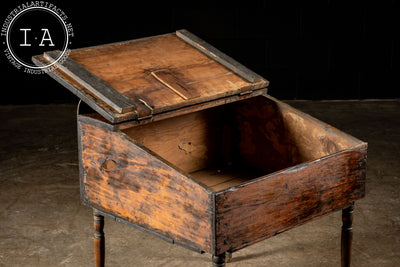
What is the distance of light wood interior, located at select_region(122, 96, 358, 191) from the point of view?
3.44 meters

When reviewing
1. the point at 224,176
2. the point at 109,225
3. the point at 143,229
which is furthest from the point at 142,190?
the point at 109,225

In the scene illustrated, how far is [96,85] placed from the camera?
2.98 metres

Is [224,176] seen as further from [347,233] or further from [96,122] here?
[96,122]

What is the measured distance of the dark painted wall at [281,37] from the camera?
6.67m

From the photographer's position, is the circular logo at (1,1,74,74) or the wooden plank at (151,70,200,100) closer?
the wooden plank at (151,70,200,100)

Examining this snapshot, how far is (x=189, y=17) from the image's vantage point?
670cm

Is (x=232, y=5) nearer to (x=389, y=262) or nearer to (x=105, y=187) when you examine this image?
(x=389, y=262)

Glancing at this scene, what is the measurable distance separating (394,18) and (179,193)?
465cm

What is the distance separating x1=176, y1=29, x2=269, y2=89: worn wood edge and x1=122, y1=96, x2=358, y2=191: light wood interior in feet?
0.47

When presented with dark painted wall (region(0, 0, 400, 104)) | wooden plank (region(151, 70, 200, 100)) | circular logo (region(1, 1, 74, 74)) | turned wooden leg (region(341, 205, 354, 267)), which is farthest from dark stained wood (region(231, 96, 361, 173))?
circular logo (region(1, 1, 74, 74))

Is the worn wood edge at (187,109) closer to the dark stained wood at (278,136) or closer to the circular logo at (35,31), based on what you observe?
the dark stained wood at (278,136)

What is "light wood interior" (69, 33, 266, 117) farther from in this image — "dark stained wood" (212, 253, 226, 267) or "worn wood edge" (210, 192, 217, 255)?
"dark stained wood" (212, 253, 226, 267)

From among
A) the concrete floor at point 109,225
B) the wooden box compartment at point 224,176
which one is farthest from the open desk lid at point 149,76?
the concrete floor at point 109,225

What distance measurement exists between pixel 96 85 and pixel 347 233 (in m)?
1.34
